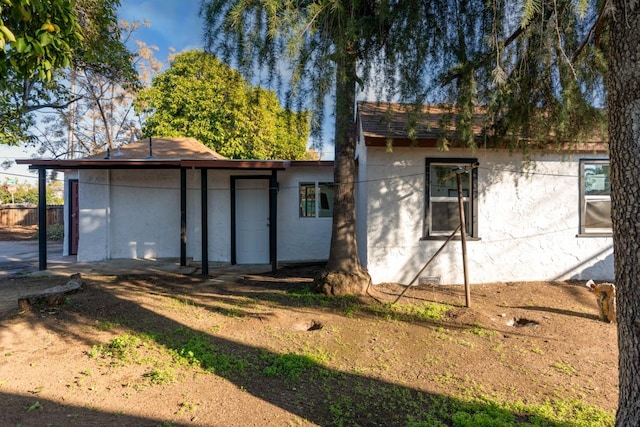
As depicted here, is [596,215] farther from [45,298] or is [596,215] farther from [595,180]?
[45,298]

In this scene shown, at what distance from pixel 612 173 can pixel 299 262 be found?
7.98 m

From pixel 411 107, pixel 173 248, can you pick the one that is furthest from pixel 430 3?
pixel 173 248

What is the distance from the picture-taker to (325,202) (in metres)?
10.2

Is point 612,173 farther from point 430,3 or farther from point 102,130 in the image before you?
point 102,130

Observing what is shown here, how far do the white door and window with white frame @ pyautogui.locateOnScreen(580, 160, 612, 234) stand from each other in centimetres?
712

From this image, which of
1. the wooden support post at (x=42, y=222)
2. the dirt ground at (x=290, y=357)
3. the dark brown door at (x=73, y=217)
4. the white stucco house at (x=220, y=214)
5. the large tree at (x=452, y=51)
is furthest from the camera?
the dark brown door at (x=73, y=217)

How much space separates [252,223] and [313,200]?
1748 millimetres

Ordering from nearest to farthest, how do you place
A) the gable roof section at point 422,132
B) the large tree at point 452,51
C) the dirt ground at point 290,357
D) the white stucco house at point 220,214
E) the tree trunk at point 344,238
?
the dirt ground at point 290,357 → the large tree at point 452,51 → the gable roof section at point 422,132 → the tree trunk at point 344,238 → the white stucco house at point 220,214

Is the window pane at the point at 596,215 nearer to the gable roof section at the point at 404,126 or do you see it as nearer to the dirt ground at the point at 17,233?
the gable roof section at the point at 404,126

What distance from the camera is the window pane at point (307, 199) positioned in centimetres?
1009

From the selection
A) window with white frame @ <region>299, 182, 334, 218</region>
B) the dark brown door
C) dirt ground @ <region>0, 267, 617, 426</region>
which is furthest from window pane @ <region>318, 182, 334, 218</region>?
the dark brown door

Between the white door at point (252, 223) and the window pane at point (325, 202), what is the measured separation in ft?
4.70

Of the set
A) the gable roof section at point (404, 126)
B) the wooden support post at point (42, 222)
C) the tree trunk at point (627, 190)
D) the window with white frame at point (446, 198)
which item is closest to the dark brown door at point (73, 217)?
the wooden support post at point (42, 222)

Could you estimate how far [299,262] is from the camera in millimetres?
9820
